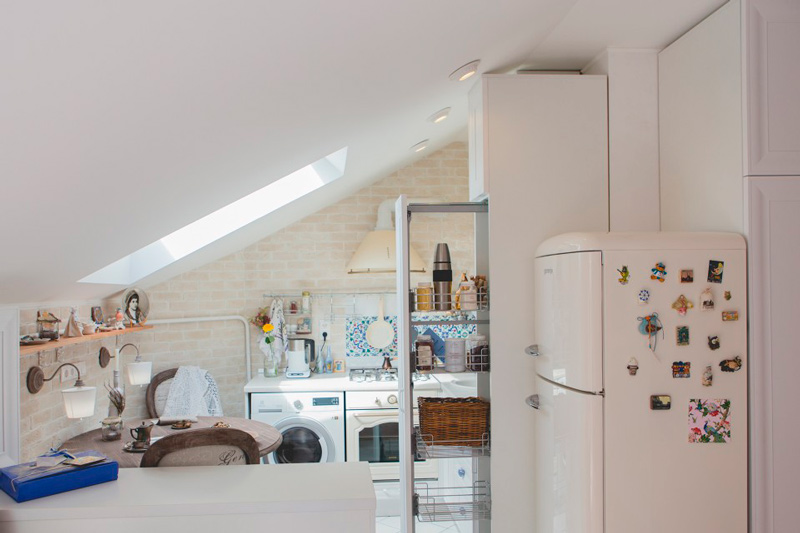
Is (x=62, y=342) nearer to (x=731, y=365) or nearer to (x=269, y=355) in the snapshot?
(x=269, y=355)

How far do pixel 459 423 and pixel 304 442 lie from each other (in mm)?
2259

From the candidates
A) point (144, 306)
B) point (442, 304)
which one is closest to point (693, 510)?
point (442, 304)

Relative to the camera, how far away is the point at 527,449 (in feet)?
10.2

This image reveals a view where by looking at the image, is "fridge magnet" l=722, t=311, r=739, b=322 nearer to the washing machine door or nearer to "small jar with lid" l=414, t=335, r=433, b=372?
"small jar with lid" l=414, t=335, r=433, b=372

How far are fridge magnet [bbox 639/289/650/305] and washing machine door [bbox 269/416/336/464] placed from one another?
321 cm

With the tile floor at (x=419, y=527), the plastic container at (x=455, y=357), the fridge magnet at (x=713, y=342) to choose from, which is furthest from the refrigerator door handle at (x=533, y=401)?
the tile floor at (x=419, y=527)

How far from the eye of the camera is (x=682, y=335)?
2469mm

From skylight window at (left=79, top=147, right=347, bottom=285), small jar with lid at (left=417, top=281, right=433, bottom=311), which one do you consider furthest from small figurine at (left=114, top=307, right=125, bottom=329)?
small jar with lid at (left=417, top=281, right=433, bottom=311)

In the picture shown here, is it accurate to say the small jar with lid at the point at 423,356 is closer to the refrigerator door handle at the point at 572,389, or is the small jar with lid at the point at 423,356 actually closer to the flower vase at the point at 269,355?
the refrigerator door handle at the point at 572,389

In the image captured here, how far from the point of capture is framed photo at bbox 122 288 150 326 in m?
4.59

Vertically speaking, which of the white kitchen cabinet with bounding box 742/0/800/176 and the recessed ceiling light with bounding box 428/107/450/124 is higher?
the recessed ceiling light with bounding box 428/107/450/124

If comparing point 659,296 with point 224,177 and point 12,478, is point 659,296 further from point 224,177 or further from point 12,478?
point 12,478

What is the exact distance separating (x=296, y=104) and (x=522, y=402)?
181 cm

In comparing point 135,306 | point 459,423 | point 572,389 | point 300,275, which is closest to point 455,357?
point 459,423
